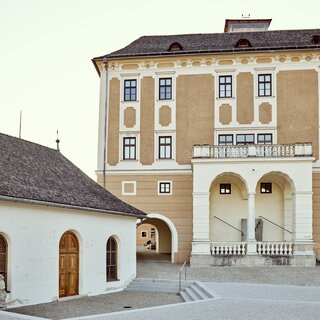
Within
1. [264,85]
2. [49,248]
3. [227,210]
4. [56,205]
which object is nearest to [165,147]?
[227,210]

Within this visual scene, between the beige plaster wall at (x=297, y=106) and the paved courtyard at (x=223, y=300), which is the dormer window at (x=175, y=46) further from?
the paved courtyard at (x=223, y=300)

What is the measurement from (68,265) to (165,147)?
12.8 metres

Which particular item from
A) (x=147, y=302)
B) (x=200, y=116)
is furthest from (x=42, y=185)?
(x=200, y=116)

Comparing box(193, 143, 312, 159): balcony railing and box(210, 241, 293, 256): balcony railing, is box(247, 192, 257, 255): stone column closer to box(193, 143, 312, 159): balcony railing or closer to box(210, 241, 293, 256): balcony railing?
box(210, 241, 293, 256): balcony railing

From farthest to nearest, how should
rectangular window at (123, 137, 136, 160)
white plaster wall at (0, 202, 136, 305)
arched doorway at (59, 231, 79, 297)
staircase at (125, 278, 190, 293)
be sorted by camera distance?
rectangular window at (123, 137, 136, 160) → staircase at (125, 278, 190, 293) → arched doorway at (59, 231, 79, 297) → white plaster wall at (0, 202, 136, 305)

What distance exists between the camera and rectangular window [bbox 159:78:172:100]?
31.4 m

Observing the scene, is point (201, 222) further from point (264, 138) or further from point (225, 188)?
point (264, 138)

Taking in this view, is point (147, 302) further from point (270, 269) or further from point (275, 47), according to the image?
point (275, 47)

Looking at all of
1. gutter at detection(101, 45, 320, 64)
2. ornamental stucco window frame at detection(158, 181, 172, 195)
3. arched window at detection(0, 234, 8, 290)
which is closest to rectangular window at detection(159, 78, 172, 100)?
gutter at detection(101, 45, 320, 64)

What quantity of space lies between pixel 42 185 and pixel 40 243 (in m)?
2.17

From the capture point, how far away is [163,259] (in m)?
31.4

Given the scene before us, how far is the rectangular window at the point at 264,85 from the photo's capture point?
1206 inches

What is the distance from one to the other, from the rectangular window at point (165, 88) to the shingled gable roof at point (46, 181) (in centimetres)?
899

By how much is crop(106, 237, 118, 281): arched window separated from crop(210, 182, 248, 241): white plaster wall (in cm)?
916
